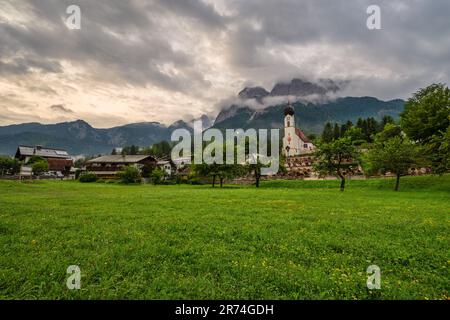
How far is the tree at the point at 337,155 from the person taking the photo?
36781mm

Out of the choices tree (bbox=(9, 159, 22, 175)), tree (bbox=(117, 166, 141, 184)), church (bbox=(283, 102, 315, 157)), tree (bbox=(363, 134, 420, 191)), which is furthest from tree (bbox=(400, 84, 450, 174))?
tree (bbox=(9, 159, 22, 175))

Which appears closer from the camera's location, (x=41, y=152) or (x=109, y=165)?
(x=109, y=165)

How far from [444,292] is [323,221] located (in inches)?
274

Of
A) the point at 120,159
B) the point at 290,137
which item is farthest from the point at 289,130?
the point at 120,159

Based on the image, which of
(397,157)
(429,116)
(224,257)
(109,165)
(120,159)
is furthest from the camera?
(120,159)

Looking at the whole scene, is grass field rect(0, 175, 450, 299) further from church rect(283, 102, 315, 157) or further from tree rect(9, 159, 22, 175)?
church rect(283, 102, 315, 157)

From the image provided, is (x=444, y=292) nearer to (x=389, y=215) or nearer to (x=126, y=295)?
(x=126, y=295)

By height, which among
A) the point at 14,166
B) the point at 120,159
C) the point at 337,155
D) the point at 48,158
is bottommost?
the point at 14,166

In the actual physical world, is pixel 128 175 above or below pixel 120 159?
below

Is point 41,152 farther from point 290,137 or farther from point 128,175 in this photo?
point 290,137

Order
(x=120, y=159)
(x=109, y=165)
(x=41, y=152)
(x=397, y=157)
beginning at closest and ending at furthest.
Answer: (x=397, y=157) → (x=109, y=165) → (x=120, y=159) → (x=41, y=152)

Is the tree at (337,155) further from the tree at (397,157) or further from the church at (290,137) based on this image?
the church at (290,137)

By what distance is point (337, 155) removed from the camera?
37969mm

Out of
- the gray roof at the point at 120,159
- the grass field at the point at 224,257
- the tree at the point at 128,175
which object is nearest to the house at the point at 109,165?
the gray roof at the point at 120,159
